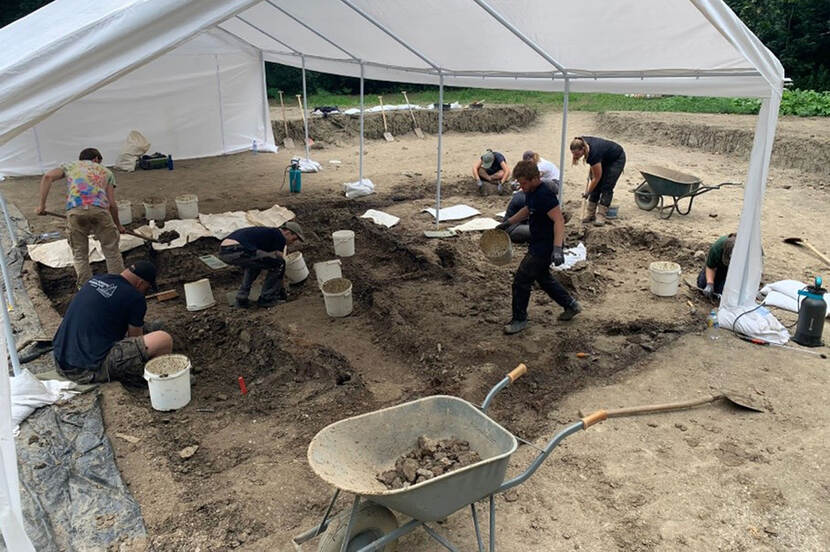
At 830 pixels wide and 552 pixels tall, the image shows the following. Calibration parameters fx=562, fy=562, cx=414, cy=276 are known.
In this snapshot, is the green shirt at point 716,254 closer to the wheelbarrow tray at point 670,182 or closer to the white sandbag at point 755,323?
the white sandbag at point 755,323

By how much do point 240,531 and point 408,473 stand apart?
1.09m

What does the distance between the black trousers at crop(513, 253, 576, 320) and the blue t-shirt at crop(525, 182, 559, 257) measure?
9 centimetres

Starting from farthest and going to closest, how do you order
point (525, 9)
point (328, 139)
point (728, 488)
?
point (328, 139) < point (525, 9) < point (728, 488)

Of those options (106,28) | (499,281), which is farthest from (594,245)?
(106,28)

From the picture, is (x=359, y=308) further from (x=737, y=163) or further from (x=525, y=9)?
(x=737, y=163)

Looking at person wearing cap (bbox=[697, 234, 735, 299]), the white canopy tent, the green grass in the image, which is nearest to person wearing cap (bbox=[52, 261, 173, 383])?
the white canopy tent

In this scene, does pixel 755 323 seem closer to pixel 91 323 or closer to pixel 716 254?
pixel 716 254

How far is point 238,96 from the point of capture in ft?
47.6

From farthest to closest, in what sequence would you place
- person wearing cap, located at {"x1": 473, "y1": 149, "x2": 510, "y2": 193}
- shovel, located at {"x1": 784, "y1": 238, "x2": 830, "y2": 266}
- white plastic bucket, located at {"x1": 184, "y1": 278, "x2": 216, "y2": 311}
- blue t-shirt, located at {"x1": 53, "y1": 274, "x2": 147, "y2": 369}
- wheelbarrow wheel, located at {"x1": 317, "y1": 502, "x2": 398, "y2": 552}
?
person wearing cap, located at {"x1": 473, "y1": 149, "x2": 510, "y2": 193}
shovel, located at {"x1": 784, "y1": 238, "x2": 830, "y2": 266}
white plastic bucket, located at {"x1": 184, "y1": 278, "x2": 216, "y2": 311}
blue t-shirt, located at {"x1": 53, "y1": 274, "x2": 147, "y2": 369}
wheelbarrow wheel, located at {"x1": 317, "y1": 502, "x2": 398, "y2": 552}

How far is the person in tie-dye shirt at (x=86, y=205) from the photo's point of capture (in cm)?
613

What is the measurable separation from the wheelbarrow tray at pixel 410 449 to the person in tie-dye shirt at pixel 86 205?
4.71 m

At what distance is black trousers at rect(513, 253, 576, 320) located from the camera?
5.38 m

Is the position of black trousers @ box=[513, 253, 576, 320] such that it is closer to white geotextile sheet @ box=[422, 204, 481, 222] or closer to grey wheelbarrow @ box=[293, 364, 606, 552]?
grey wheelbarrow @ box=[293, 364, 606, 552]

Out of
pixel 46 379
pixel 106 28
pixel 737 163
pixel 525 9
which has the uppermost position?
pixel 525 9
